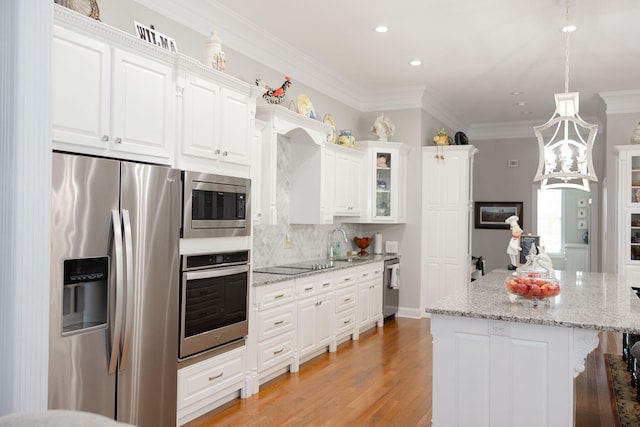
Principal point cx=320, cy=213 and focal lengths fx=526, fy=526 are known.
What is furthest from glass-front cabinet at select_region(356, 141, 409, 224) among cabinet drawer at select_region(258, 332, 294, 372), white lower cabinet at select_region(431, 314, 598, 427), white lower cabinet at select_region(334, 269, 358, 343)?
white lower cabinet at select_region(431, 314, 598, 427)

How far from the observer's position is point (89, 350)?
99.9 inches

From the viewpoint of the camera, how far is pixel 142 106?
9.67 feet

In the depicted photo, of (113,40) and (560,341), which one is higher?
(113,40)

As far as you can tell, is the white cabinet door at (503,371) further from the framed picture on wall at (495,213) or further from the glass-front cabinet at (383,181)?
the framed picture on wall at (495,213)

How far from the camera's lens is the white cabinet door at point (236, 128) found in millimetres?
3645

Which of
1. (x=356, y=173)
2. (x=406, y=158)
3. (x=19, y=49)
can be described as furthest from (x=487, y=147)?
(x=19, y=49)

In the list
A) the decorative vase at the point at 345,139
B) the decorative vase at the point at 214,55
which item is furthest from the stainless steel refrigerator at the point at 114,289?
the decorative vase at the point at 345,139

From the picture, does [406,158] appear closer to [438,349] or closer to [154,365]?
[438,349]

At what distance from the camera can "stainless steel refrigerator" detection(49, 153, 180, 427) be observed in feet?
7.96

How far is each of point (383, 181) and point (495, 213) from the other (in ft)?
11.0

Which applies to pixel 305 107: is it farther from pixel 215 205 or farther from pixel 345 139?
pixel 215 205

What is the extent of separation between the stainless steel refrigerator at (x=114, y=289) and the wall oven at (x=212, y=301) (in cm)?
12

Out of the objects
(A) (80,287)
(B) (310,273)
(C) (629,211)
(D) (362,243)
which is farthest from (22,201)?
(C) (629,211)

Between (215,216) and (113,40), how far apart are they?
1.25m
